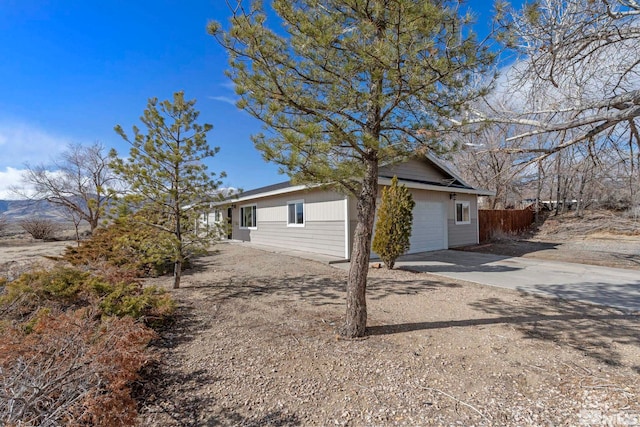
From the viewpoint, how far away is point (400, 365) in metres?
2.99

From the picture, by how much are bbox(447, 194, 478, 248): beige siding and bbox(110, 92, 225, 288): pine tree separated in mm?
9807

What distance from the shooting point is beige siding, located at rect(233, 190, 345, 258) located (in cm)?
991

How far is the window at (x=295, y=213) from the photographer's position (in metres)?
11.8

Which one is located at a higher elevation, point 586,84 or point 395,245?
point 586,84

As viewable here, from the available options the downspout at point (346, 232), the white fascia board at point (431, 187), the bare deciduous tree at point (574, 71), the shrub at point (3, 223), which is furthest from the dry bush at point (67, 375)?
the shrub at point (3, 223)

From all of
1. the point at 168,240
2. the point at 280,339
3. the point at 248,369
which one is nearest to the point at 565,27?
the point at 280,339

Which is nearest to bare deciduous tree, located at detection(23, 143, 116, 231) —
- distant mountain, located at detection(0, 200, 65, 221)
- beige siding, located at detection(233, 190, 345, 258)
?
distant mountain, located at detection(0, 200, 65, 221)

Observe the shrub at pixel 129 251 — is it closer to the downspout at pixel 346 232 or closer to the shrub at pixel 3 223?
the downspout at pixel 346 232

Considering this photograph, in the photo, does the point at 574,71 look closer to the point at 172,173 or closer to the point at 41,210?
the point at 172,173

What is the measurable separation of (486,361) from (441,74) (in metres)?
2.89

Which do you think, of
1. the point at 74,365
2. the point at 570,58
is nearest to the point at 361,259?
the point at 74,365

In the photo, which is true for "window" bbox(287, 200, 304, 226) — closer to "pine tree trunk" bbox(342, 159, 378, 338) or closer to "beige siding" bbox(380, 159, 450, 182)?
"beige siding" bbox(380, 159, 450, 182)

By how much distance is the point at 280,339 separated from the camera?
3615 mm

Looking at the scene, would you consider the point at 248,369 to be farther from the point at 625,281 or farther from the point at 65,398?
the point at 625,281
